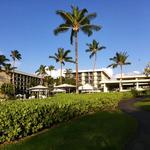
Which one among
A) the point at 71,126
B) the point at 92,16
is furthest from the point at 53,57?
the point at 71,126

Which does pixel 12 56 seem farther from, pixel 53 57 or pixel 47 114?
pixel 47 114

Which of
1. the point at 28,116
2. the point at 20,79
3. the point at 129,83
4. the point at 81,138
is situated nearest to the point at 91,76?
the point at 20,79

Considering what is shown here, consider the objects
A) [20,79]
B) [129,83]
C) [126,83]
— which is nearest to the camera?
[129,83]

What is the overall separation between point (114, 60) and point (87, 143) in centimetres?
8111

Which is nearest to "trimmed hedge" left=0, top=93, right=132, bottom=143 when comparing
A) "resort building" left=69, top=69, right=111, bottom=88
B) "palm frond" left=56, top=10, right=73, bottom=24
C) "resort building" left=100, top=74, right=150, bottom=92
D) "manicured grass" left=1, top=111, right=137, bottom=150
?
"manicured grass" left=1, top=111, right=137, bottom=150

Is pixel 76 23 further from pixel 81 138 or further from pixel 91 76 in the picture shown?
pixel 91 76

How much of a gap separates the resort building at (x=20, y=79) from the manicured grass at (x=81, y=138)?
307 ft

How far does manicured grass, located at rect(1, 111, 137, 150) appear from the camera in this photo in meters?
9.98

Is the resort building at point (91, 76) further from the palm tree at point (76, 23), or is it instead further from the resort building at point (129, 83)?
the palm tree at point (76, 23)

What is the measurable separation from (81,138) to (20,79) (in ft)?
351

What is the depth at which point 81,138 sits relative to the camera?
11.3m

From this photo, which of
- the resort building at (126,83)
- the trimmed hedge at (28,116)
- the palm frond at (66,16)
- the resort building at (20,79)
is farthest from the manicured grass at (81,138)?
the resort building at (20,79)

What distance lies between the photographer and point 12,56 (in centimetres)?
10075

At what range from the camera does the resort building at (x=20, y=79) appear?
109375 millimetres
